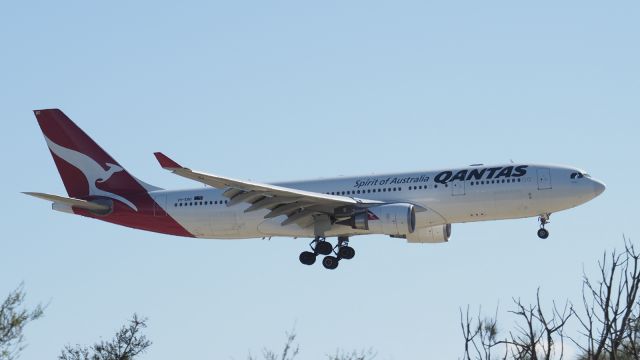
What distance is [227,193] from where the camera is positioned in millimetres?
42312

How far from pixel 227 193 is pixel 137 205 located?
28.4ft

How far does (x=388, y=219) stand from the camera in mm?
43031

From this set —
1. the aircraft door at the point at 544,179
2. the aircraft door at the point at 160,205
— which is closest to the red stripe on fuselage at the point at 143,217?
the aircraft door at the point at 160,205

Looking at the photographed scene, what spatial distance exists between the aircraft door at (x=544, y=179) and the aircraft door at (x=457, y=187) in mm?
2996

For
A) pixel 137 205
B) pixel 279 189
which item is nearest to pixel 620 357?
pixel 279 189

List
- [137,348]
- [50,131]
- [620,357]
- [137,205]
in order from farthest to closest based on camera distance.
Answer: [50,131] < [137,205] < [137,348] < [620,357]

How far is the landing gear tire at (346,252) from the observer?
151 ft

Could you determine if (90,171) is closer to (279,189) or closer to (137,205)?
(137,205)

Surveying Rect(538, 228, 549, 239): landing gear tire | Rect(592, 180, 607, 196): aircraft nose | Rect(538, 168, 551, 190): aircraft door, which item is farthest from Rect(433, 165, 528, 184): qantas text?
Rect(592, 180, 607, 196): aircraft nose

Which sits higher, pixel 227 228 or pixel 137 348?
pixel 227 228

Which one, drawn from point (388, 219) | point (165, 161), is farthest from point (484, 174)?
point (165, 161)

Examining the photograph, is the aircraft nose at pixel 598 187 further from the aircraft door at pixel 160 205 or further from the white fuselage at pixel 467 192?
the aircraft door at pixel 160 205

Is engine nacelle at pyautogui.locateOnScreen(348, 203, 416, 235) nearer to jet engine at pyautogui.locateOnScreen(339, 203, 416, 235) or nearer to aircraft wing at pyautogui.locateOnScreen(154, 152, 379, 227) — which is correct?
jet engine at pyautogui.locateOnScreen(339, 203, 416, 235)

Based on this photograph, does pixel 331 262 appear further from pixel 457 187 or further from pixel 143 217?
pixel 143 217
